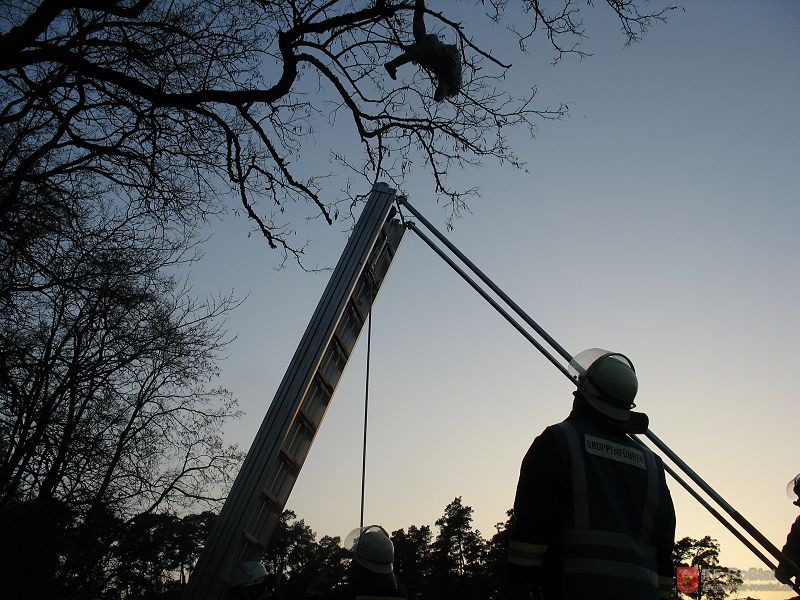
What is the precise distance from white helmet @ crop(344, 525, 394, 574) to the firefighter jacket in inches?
78.4

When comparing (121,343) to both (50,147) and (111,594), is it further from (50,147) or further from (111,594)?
(111,594)

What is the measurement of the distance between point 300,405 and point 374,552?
147 centimetres

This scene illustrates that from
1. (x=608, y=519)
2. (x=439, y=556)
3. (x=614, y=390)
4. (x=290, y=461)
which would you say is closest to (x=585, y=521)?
(x=608, y=519)

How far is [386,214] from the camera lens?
6.63 meters

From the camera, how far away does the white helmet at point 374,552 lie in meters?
4.84

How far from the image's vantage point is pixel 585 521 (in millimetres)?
2902

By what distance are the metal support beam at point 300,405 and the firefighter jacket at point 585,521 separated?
3120mm

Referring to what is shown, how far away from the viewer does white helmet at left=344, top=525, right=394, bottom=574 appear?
4.84 meters

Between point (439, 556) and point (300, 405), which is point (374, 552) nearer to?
point (300, 405)

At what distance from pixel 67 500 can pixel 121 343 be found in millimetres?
2530

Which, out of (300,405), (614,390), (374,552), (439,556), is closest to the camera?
(614,390)

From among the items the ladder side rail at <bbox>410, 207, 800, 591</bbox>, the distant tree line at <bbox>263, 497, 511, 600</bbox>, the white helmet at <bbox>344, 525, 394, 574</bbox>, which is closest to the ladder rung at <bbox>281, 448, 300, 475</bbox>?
the white helmet at <bbox>344, 525, 394, 574</bbox>

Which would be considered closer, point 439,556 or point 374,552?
point 374,552

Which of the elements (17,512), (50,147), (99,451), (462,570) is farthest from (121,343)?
(462,570)
